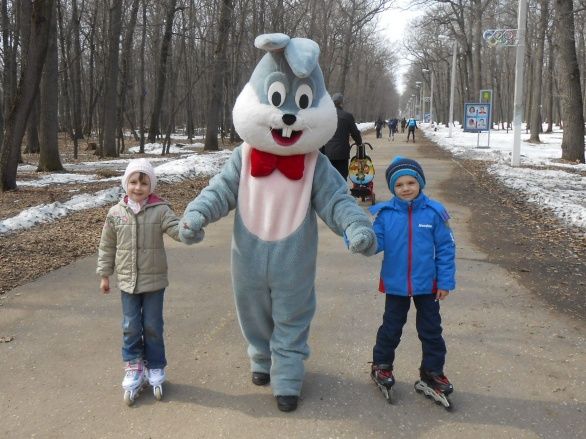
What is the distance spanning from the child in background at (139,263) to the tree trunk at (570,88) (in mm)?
15201

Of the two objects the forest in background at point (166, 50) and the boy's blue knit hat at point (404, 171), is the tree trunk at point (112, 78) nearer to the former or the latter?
the forest in background at point (166, 50)

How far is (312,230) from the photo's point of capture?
3.11 m

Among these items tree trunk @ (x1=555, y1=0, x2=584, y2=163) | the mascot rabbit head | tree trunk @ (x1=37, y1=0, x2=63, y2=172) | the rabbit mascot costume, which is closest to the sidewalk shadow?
the rabbit mascot costume

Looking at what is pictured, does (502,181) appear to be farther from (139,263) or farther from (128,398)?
(128,398)

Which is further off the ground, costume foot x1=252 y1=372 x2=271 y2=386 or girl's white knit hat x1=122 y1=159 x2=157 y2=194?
girl's white knit hat x1=122 y1=159 x2=157 y2=194

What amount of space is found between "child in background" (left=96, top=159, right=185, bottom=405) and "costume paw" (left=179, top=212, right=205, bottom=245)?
7.9 inches

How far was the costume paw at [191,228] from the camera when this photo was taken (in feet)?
Result: 9.29

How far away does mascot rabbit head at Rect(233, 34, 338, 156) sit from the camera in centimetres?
294

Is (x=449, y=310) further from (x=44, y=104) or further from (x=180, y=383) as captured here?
(x=44, y=104)

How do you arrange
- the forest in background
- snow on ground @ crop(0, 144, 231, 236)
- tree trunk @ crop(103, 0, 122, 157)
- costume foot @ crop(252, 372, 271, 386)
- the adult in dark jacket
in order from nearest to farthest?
costume foot @ crop(252, 372, 271, 386) → snow on ground @ crop(0, 144, 231, 236) → the adult in dark jacket → the forest in background → tree trunk @ crop(103, 0, 122, 157)

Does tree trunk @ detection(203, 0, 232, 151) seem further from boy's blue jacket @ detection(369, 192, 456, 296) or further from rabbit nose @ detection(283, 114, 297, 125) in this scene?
boy's blue jacket @ detection(369, 192, 456, 296)

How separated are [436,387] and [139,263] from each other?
71.7 inches

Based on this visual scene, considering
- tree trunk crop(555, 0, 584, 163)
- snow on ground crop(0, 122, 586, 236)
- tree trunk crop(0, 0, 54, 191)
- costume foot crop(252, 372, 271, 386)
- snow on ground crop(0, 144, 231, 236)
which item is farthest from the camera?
tree trunk crop(555, 0, 584, 163)

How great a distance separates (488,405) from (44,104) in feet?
43.7
